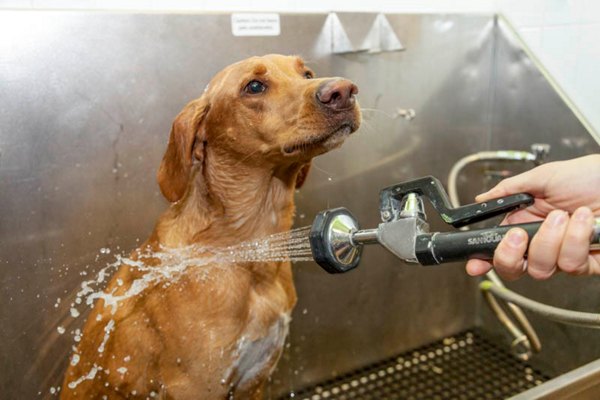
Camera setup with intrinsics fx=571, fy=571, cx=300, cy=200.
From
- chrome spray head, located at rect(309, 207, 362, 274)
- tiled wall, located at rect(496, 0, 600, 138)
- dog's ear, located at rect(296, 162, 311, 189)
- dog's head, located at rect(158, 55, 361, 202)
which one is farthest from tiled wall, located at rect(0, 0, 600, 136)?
chrome spray head, located at rect(309, 207, 362, 274)

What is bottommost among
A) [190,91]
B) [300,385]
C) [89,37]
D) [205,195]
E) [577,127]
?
[300,385]

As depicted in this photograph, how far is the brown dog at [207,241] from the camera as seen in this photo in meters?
1.31

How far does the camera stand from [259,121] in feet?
4.29

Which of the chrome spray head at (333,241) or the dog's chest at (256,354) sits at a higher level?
the chrome spray head at (333,241)

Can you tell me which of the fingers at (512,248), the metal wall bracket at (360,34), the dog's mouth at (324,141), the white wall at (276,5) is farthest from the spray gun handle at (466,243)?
the white wall at (276,5)

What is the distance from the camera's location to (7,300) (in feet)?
4.08

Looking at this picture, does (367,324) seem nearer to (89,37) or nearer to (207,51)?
(207,51)

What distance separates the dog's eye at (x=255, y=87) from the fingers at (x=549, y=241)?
706 millimetres

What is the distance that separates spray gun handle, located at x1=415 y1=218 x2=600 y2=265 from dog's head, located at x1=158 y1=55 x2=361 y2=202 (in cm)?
43

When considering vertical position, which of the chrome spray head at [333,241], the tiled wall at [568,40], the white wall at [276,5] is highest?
the white wall at [276,5]

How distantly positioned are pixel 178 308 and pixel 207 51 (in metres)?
0.63

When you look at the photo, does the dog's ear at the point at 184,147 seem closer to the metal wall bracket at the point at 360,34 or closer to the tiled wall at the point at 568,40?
the metal wall bracket at the point at 360,34

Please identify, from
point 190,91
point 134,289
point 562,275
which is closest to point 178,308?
point 134,289

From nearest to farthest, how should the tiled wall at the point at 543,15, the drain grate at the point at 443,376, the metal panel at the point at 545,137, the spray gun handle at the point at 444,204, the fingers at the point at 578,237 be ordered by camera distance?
the fingers at the point at 578,237 → the spray gun handle at the point at 444,204 → the tiled wall at the point at 543,15 → the metal panel at the point at 545,137 → the drain grate at the point at 443,376
